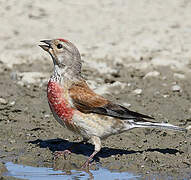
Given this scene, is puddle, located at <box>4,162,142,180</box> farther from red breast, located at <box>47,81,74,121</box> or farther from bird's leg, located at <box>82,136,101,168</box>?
red breast, located at <box>47,81,74,121</box>

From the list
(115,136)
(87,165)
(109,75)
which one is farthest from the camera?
(109,75)

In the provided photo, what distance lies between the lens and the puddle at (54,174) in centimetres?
698

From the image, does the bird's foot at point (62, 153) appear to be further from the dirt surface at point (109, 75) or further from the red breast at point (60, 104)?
the red breast at point (60, 104)

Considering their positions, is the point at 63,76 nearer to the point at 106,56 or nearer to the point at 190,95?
the point at 190,95

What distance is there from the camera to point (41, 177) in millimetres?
6945

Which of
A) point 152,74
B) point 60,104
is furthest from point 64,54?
point 152,74

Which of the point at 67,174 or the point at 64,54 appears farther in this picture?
the point at 64,54

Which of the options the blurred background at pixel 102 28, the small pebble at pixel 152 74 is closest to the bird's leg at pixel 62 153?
the small pebble at pixel 152 74

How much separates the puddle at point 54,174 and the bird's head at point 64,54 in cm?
133

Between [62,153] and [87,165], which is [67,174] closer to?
[87,165]

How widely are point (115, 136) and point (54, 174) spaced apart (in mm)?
1738

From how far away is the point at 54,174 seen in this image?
280 inches

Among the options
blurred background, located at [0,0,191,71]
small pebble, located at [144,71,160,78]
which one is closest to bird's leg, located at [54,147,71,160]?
small pebble, located at [144,71,160,78]

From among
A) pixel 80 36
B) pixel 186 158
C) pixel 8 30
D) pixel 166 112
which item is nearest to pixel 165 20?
pixel 80 36
